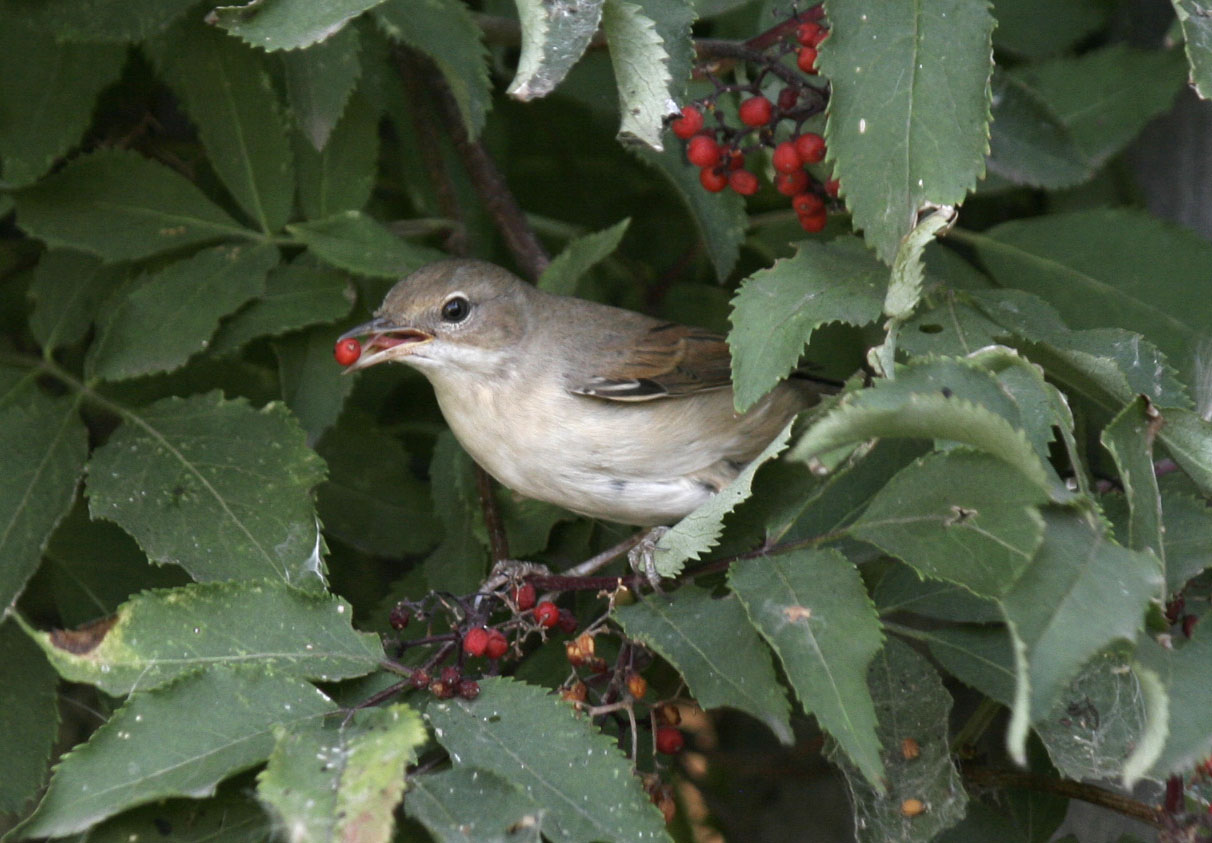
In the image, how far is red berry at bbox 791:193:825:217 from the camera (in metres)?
2.74

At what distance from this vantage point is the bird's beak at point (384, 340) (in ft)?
9.87

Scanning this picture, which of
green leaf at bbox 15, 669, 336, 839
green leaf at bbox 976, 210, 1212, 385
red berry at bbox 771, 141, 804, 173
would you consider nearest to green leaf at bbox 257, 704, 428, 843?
green leaf at bbox 15, 669, 336, 839

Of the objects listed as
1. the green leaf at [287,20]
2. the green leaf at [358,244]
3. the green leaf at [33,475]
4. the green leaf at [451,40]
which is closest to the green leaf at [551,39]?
the green leaf at [287,20]

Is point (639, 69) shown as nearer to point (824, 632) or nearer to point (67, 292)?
point (824, 632)

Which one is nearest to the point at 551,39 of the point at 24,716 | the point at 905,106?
the point at 905,106

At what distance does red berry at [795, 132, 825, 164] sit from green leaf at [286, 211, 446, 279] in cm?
105

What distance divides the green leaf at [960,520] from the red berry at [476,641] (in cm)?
71

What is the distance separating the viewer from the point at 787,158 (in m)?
2.59

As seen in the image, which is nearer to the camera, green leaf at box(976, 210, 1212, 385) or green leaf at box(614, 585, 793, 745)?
green leaf at box(614, 585, 793, 745)

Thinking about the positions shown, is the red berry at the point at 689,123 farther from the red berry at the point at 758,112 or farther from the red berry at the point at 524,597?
the red berry at the point at 524,597

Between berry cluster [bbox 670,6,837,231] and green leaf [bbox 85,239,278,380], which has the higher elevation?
berry cluster [bbox 670,6,837,231]

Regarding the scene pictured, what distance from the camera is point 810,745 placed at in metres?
3.95

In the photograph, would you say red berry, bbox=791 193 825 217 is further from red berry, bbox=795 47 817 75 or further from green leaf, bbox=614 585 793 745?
green leaf, bbox=614 585 793 745

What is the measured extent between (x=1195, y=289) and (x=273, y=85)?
2.39 m
